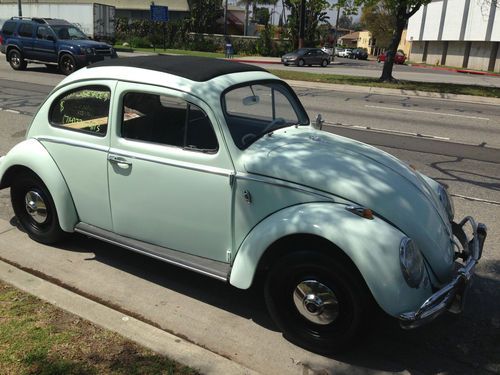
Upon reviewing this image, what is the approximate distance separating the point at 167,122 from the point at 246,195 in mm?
907

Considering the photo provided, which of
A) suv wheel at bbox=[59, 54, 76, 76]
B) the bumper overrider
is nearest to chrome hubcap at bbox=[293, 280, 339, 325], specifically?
the bumper overrider

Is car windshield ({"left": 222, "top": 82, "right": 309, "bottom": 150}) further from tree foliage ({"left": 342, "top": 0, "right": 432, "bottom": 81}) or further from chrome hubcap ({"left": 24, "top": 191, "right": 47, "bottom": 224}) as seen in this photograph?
tree foliage ({"left": 342, "top": 0, "right": 432, "bottom": 81})

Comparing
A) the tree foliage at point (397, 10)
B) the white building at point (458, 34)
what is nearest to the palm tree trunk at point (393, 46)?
the tree foliage at point (397, 10)

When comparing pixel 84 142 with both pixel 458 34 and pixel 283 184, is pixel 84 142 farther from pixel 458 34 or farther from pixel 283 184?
pixel 458 34

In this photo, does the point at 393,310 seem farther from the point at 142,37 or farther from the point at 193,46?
the point at 142,37

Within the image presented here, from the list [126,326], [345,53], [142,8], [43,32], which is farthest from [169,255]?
[345,53]

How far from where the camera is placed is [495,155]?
855 centimetres

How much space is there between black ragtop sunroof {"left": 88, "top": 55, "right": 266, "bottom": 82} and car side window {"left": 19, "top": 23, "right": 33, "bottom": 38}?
17.8 m

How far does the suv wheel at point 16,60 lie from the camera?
1994cm

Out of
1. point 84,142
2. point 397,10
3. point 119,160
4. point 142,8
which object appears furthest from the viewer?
point 142,8

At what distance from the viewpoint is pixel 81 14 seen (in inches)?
1219

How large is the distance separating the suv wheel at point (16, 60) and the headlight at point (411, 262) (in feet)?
67.6

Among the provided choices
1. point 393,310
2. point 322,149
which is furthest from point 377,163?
point 393,310

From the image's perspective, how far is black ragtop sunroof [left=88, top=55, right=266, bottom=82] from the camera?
11.8 ft
